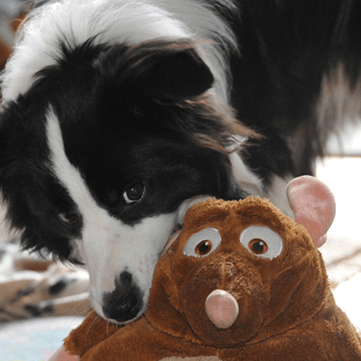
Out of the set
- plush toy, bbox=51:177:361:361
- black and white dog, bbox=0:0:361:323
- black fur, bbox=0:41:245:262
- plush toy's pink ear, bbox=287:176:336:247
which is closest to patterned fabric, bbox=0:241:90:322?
black and white dog, bbox=0:0:361:323

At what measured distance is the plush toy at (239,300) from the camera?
695 mm

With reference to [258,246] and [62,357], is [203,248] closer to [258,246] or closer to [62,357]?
[258,246]

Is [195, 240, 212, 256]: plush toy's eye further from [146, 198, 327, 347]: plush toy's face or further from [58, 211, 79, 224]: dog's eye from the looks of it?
[58, 211, 79, 224]: dog's eye

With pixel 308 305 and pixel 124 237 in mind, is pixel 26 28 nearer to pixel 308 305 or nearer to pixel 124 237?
pixel 124 237

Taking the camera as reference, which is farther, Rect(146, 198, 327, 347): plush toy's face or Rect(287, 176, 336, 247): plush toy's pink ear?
Rect(287, 176, 336, 247): plush toy's pink ear

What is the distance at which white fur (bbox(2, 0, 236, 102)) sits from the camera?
1300mm

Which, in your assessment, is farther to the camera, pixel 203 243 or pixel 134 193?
pixel 134 193

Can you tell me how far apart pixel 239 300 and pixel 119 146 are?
56 cm

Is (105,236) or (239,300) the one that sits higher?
(239,300)

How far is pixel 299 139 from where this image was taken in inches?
67.8

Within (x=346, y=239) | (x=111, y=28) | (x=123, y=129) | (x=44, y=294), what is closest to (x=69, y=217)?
(x=123, y=129)

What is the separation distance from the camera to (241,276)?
0.70 m

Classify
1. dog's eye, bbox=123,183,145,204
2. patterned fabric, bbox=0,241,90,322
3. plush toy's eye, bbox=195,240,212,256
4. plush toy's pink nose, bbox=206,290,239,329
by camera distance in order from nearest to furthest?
plush toy's pink nose, bbox=206,290,239,329 < plush toy's eye, bbox=195,240,212,256 < dog's eye, bbox=123,183,145,204 < patterned fabric, bbox=0,241,90,322

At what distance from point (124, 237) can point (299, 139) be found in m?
0.85
